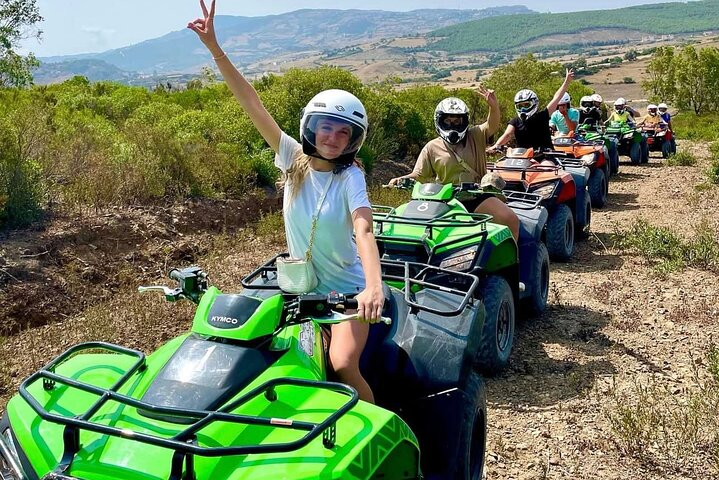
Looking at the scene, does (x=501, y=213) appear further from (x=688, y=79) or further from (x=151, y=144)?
(x=688, y=79)

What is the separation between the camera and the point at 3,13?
455 inches

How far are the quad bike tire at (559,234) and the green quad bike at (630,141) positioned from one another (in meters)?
10.1

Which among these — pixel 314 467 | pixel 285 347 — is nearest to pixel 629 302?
pixel 285 347

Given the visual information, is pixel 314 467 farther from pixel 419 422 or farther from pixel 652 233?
pixel 652 233

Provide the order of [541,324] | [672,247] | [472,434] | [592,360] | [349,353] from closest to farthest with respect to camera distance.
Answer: [349,353], [472,434], [592,360], [541,324], [672,247]

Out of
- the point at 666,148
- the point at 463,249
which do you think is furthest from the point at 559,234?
the point at 666,148

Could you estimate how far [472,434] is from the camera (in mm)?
3553

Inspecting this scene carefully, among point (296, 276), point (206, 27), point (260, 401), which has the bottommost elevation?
point (260, 401)

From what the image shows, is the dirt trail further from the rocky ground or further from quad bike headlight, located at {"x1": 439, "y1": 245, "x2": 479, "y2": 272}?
quad bike headlight, located at {"x1": 439, "y1": 245, "x2": 479, "y2": 272}

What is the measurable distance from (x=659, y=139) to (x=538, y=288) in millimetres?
14580

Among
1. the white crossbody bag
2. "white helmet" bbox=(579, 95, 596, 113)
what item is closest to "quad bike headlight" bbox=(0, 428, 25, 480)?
the white crossbody bag

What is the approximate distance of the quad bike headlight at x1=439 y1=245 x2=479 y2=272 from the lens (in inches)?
203

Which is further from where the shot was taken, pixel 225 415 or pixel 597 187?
pixel 597 187

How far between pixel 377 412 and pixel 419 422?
2.94ft
